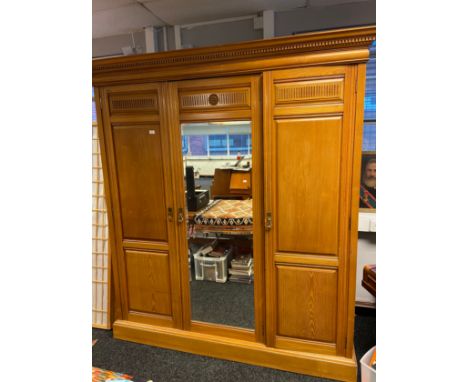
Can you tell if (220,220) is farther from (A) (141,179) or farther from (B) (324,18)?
(B) (324,18)

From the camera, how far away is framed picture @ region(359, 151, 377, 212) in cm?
225

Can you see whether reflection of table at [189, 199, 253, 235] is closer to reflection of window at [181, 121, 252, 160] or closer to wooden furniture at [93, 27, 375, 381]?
wooden furniture at [93, 27, 375, 381]

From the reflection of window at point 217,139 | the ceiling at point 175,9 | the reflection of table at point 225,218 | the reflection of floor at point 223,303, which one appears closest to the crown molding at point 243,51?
the reflection of window at point 217,139

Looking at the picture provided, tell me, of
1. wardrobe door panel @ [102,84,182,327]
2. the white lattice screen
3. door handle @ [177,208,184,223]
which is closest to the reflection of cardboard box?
wardrobe door panel @ [102,84,182,327]

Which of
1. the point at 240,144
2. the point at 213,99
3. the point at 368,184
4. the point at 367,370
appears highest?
the point at 213,99

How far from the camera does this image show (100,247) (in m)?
2.39

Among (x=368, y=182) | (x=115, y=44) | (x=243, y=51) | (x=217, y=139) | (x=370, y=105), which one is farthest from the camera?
(x=115, y=44)

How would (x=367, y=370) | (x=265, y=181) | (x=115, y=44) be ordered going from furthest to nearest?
(x=115, y=44), (x=265, y=181), (x=367, y=370)

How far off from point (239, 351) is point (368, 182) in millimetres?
1697

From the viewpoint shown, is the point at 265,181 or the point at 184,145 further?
the point at 184,145

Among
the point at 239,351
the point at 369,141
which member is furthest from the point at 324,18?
the point at 239,351

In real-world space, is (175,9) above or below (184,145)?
above

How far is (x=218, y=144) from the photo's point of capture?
1.85 m
